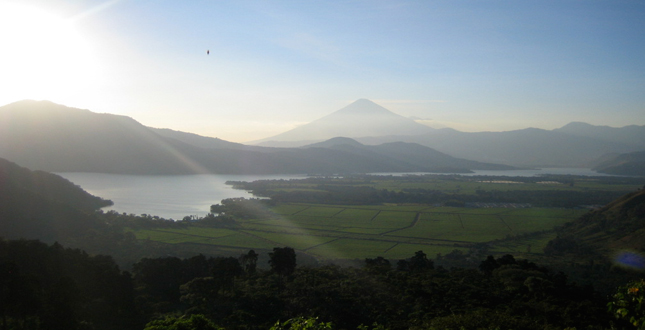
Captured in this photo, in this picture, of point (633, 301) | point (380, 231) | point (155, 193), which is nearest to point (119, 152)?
point (155, 193)

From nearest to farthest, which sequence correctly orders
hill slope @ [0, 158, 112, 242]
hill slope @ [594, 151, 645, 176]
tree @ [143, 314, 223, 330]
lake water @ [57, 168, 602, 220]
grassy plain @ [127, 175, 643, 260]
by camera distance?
1. tree @ [143, 314, 223, 330]
2. hill slope @ [0, 158, 112, 242]
3. grassy plain @ [127, 175, 643, 260]
4. lake water @ [57, 168, 602, 220]
5. hill slope @ [594, 151, 645, 176]

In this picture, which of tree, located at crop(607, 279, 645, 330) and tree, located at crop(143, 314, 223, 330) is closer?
tree, located at crop(607, 279, 645, 330)

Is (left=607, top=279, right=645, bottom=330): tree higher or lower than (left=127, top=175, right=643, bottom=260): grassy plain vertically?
higher

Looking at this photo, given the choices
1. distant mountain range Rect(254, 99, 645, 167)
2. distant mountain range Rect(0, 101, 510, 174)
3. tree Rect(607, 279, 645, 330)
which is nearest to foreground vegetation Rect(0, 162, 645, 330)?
tree Rect(607, 279, 645, 330)

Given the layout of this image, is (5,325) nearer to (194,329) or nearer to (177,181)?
(194,329)

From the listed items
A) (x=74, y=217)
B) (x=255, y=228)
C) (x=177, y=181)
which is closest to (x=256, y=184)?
(x=177, y=181)

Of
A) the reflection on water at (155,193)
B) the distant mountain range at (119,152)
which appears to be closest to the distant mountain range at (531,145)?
the distant mountain range at (119,152)

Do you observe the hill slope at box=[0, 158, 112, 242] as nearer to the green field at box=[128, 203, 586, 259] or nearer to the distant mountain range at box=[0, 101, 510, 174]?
the green field at box=[128, 203, 586, 259]
